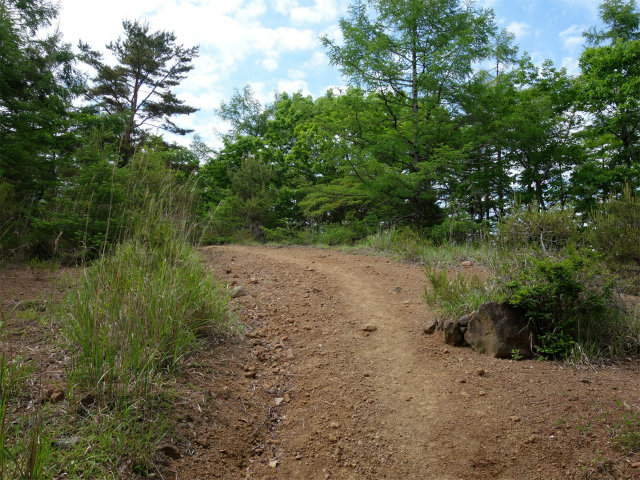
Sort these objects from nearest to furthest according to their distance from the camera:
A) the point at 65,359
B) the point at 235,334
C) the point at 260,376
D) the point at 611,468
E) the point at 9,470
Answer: the point at 9,470 < the point at 611,468 < the point at 65,359 < the point at 260,376 < the point at 235,334

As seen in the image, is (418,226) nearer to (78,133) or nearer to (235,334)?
(235,334)

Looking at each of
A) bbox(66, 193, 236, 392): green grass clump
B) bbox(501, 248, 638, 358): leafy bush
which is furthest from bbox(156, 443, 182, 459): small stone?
bbox(501, 248, 638, 358): leafy bush

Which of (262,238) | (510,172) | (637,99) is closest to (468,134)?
(510,172)

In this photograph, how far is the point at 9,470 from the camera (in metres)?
1.70

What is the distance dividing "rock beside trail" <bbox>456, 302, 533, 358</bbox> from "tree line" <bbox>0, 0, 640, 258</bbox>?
5.31m

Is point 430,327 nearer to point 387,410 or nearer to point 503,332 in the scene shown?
point 503,332

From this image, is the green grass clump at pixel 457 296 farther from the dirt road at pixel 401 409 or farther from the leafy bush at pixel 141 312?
the leafy bush at pixel 141 312

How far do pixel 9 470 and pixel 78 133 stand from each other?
484 inches

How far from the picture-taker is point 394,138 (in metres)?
11.3

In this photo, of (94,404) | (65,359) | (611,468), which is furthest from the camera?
(65,359)

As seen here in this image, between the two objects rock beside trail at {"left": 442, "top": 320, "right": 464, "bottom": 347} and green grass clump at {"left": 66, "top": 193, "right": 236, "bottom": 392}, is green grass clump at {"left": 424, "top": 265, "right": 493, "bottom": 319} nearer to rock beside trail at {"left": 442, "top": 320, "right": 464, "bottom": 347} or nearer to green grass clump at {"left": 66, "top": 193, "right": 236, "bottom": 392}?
rock beside trail at {"left": 442, "top": 320, "right": 464, "bottom": 347}

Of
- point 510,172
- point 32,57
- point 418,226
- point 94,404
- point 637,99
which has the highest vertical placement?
point 32,57

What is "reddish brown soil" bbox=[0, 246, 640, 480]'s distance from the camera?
2.39 meters

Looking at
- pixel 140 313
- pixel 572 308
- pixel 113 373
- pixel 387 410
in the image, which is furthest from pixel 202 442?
pixel 572 308
